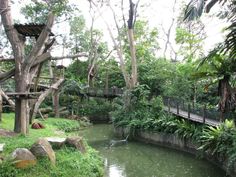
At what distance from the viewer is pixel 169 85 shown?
23.0 meters

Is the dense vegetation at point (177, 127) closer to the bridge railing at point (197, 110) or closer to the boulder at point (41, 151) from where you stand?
the bridge railing at point (197, 110)

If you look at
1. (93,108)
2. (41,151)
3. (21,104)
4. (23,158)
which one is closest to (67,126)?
(93,108)

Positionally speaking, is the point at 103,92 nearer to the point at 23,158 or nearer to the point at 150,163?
the point at 150,163

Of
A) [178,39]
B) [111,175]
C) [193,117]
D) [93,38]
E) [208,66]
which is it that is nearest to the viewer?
[111,175]

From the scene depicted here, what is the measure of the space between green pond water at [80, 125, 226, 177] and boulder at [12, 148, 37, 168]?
3.19 metres

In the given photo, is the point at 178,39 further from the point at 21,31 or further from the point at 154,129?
the point at 21,31

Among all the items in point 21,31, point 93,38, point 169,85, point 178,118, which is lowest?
point 178,118

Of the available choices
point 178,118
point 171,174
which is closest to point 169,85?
point 178,118

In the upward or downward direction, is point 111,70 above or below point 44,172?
above

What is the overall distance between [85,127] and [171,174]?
45.7 feet

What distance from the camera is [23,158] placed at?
8234mm

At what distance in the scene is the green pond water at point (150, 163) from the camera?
11.0 metres

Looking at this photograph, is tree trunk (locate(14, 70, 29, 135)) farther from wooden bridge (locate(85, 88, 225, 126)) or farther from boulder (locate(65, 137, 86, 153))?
wooden bridge (locate(85, 88, 225, 126))

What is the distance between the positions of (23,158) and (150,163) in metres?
5.84
